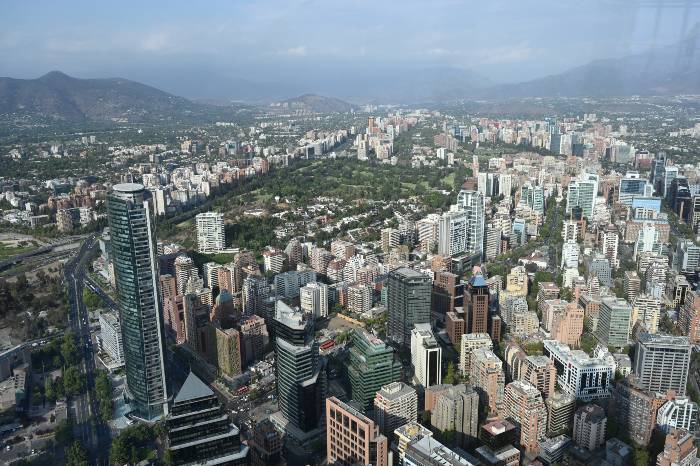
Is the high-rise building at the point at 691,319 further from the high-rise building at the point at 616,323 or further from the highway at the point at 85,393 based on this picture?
the highway at the point at 85,393

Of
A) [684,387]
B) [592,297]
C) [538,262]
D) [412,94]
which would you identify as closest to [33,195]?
[538,262]

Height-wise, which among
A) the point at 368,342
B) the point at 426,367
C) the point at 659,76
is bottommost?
the point at 426,367

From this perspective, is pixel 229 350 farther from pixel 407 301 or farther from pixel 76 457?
pixel 407 301

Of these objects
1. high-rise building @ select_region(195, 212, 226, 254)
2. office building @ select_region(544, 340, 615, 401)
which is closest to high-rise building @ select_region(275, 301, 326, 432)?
office building @ select_region(544, 340, 615, 401)

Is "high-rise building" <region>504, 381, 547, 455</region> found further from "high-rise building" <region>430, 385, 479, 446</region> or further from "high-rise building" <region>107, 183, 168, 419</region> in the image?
"high-rise building" <region>107, 183, 168, 419</region>

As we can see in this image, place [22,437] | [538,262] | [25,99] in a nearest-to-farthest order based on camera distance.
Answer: [22,437]
[538,262]
[25,99]

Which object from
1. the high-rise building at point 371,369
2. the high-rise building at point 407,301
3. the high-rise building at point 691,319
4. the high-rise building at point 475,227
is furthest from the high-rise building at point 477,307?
the high-rise building at point 475,227

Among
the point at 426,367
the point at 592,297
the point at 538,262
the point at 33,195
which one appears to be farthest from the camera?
the point at 33,195

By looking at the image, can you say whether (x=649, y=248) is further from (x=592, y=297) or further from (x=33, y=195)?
(x=33, y=195)
